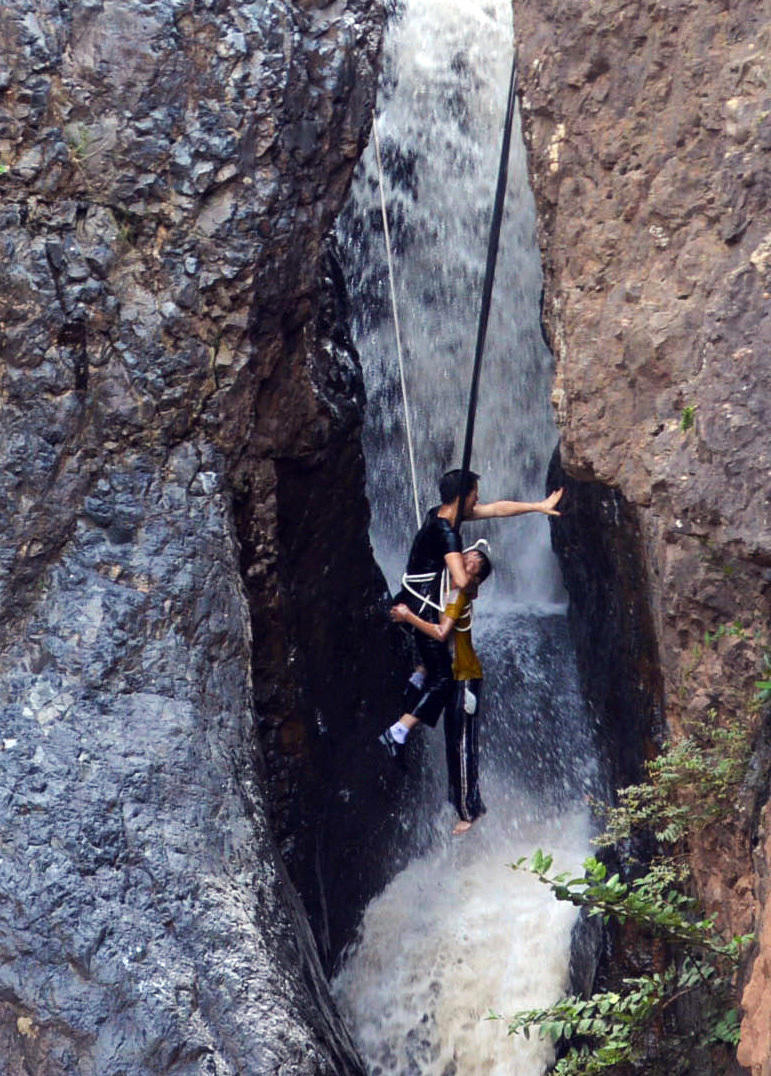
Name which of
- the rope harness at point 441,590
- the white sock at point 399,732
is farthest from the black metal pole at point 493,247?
the white sock at point 399,732

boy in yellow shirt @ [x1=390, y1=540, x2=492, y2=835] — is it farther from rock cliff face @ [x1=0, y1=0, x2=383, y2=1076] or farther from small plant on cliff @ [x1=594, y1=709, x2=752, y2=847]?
small plant on cliff @ [x1=594, y1=709, x2=752, y2=847]

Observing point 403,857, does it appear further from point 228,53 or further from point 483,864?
point 228,53

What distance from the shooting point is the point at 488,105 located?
7359 millimetres

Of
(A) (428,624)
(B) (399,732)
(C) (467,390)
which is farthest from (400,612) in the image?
(C) (467,390)

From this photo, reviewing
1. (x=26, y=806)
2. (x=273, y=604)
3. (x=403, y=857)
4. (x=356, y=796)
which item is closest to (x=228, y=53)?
(x=273, y=604)

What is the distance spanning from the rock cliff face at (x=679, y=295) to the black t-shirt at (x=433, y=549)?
96 cm

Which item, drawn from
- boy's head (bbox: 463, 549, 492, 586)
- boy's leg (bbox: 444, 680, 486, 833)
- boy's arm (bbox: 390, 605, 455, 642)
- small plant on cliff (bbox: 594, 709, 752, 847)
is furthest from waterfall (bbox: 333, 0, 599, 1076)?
small plant on cliff (bbox: 594, 709, 752, 847)

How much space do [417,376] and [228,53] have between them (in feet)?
10.3

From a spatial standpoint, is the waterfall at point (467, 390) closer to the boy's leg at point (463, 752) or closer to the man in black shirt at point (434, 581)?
the boy's leg at point (463, 752)

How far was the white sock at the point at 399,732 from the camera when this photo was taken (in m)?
5.23

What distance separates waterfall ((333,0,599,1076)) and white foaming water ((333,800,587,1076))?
0.14 feet

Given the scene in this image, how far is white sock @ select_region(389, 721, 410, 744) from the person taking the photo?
523 centimetres

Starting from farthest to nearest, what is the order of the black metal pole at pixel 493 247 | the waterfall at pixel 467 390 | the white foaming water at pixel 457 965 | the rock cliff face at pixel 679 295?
1. the waterfall at pixel 467 390
2. the white foaming water at pixel 457 965
3. the black metal pole at pixel 493 247
4. the rock cliff face at pixel 679 295

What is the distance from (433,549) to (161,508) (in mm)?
1303
